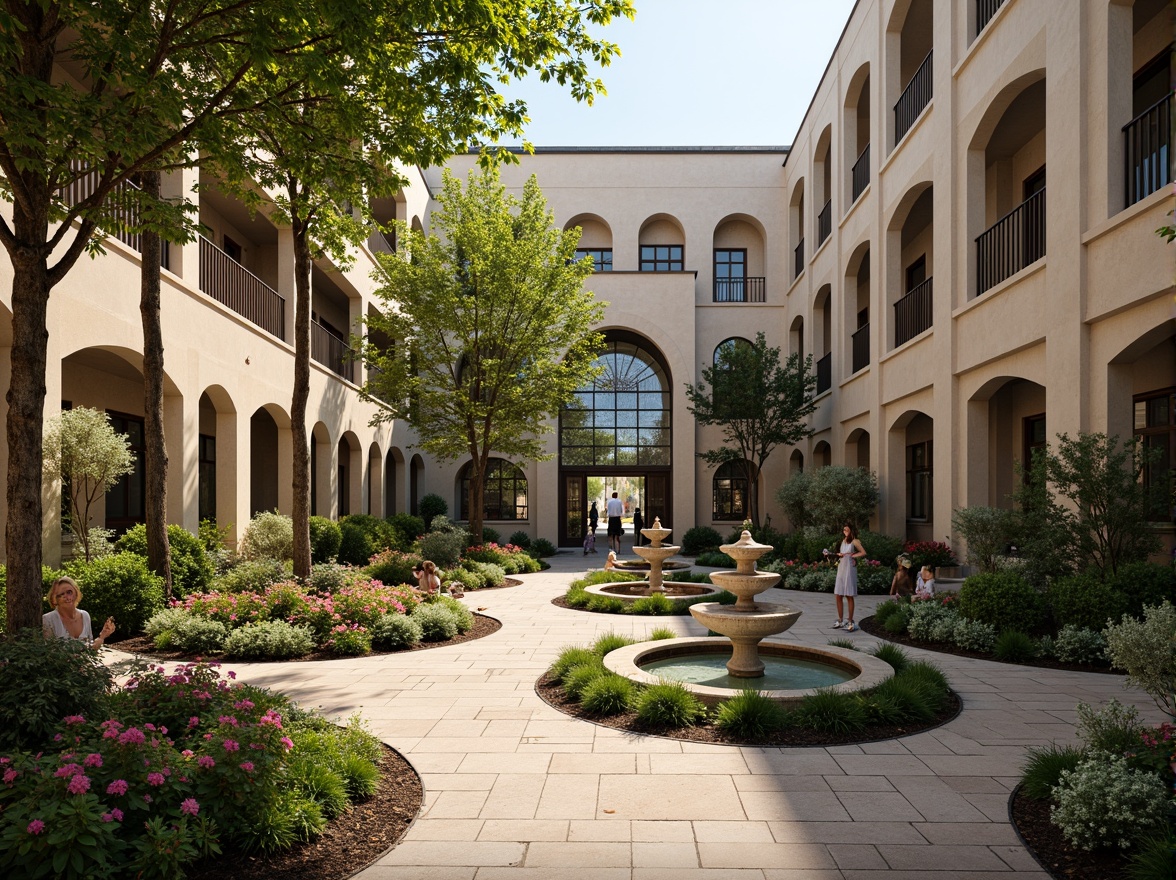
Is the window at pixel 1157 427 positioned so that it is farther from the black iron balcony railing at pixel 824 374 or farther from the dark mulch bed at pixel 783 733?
the black iron balcony railing at pixel 824 374

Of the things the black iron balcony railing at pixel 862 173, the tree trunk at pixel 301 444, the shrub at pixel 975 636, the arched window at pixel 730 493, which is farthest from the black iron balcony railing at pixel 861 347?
the tree trunk at pixel 301 444

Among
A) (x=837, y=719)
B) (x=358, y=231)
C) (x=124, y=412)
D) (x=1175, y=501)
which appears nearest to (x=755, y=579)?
(x=837, y=719)

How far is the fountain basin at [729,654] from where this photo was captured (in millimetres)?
6754

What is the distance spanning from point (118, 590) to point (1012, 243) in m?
14.8

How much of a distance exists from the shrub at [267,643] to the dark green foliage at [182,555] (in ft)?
7.50

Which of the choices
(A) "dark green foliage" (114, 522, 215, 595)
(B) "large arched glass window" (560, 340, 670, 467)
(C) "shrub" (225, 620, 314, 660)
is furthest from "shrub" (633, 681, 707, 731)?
(B) "large arched glass window" (560, 340, 670, 467)

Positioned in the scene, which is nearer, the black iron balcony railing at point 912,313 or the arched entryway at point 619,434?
the black iron balcony railing at point 912,313

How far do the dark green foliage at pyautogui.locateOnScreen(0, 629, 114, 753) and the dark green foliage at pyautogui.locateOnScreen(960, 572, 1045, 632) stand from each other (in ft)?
31.9

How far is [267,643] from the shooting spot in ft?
29.9

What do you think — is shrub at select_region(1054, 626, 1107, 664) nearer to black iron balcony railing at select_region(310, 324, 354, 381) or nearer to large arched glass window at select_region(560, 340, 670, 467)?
black iron balcony railing at select_region(310, 324, 354, 381)

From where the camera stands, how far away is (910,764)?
5512 mm

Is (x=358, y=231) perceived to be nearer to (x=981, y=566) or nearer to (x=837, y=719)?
(x=837, y=719)

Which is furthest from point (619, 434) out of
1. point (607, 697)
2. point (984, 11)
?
point (607, 697)

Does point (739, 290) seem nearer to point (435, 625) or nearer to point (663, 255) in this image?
point (663, 255)
